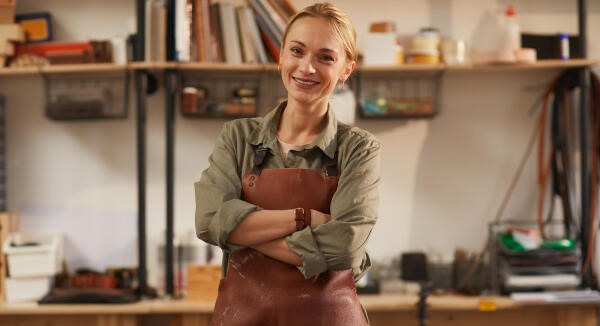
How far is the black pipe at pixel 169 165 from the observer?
3744mm

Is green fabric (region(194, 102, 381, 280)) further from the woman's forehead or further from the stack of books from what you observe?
the stack of books

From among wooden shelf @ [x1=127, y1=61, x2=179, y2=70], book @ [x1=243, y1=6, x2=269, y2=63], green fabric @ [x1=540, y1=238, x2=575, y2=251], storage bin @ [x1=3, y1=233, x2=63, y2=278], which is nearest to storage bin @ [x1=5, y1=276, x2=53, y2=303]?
storage bin @ [x1=3, y1=233, x2=63, y2=278]

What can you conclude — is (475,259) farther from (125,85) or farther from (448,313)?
(125,85)

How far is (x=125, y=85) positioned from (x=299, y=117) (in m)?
2.36

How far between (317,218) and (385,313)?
7.30 ft

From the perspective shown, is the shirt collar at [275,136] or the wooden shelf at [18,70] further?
the wooden shelf at [18,70]

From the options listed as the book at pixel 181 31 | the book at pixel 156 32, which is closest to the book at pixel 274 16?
the book at pixel 181 31

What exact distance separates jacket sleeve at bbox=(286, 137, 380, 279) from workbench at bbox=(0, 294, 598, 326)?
6.35 ft

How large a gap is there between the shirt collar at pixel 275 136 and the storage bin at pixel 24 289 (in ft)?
7.70

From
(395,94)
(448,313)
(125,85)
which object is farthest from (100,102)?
(448,313)

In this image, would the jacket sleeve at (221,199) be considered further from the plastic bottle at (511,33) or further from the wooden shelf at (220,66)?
the plastic bottle at (511,33)

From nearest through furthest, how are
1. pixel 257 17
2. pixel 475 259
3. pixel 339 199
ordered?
pixel 339 199 < pixel 257 17 < pixel 475 259

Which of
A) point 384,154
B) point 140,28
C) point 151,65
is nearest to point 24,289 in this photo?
point 151,65

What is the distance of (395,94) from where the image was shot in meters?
4.09
